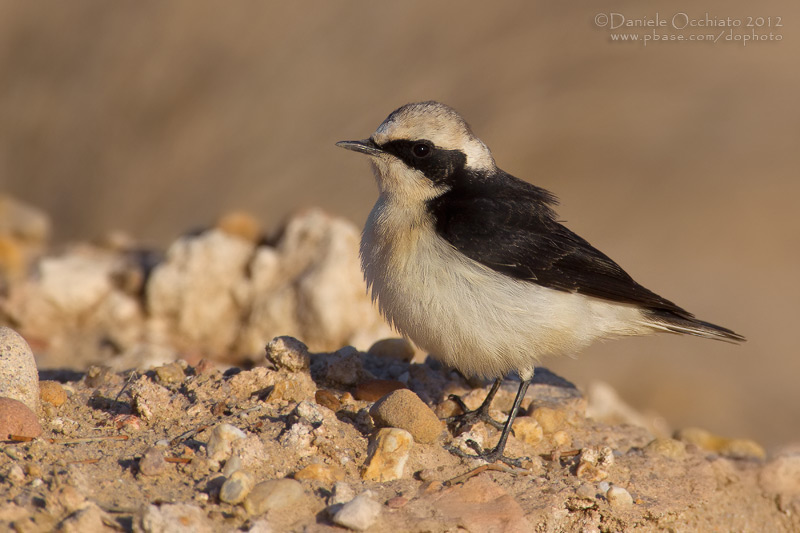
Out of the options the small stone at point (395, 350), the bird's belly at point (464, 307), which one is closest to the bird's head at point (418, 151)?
the bird's belly at point (464, 307)

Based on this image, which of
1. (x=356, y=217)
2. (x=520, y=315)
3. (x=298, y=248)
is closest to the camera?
(x=520, y=315)

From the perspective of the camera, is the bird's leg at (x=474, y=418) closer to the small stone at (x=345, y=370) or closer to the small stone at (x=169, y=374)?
the small stone at (x=345, y=370)

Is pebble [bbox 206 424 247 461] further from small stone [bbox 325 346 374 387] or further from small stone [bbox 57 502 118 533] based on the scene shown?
small stone [bbox 325 346 374 387]

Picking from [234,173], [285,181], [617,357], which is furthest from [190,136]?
[617,357]

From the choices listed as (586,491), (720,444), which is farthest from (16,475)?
(720,444)

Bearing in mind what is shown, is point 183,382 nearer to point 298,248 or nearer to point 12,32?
point 298,248

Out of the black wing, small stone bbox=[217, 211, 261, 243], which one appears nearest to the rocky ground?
the black wing

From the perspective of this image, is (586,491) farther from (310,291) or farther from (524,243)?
(310,291)
